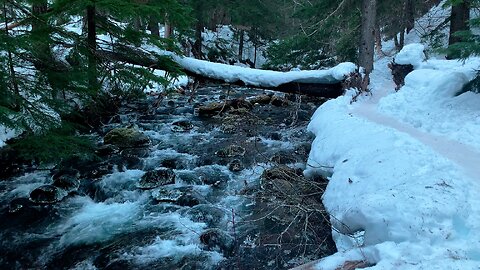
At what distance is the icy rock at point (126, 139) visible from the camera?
985cm

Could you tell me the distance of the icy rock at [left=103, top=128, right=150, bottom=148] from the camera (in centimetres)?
985

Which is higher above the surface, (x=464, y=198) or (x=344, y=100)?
(x=344, y=100)

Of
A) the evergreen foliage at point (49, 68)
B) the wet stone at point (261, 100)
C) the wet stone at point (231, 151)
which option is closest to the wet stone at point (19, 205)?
the evergreen foliage at point (49, 68)

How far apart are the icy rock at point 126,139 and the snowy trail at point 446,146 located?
5.80 m

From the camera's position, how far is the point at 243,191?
7.20 meters

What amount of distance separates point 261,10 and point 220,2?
3.82 m

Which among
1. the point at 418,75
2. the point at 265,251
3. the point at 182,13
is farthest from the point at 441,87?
the point at 182,13

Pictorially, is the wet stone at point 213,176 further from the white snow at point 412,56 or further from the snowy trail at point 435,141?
the white snow at point 412,56

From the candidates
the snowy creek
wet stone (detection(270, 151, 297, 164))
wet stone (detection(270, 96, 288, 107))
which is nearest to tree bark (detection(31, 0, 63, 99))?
the snowy creek

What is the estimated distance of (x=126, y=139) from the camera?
9.98 metres

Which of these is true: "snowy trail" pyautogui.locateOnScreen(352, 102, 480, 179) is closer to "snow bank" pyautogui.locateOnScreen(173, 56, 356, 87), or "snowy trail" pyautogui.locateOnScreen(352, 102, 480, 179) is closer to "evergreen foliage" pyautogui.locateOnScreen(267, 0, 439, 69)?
"snow bank" pyautogui.locateOnScreen(173, 56, 356, 87)

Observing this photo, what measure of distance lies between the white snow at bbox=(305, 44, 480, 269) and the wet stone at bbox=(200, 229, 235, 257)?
1.52 m

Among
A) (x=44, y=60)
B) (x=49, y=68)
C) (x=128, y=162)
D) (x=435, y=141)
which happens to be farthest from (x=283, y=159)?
(x=44, y=60)

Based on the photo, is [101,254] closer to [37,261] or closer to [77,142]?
[37,261]
